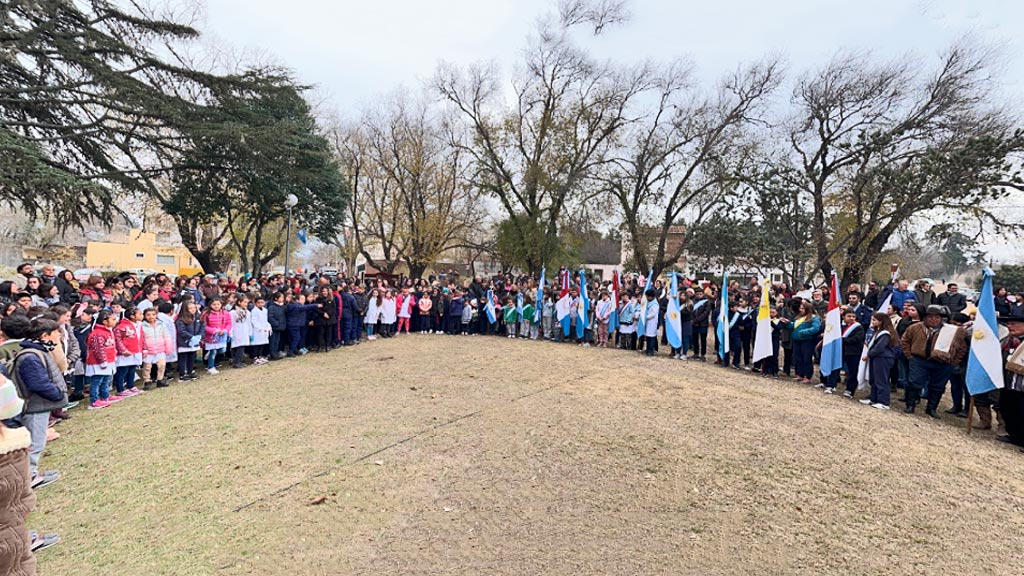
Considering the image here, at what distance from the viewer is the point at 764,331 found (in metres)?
10.5

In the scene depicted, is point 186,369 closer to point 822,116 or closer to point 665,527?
point 665,527

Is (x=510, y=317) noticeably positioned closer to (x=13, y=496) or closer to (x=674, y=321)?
(x=674, y=321)

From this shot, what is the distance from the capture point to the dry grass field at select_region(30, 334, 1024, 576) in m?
3.67

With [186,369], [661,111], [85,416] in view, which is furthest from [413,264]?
[85,416]

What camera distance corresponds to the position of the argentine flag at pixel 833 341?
919cm

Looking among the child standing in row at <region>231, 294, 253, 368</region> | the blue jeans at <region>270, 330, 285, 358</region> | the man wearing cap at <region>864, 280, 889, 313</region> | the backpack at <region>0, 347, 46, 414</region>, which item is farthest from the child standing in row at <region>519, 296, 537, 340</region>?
the backpack at <region>0, 347, 46, 414</region>

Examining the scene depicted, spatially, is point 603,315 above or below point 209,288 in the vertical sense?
below

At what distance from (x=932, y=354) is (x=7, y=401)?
1067 centimetres

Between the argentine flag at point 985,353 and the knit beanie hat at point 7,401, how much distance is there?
10.3 metres

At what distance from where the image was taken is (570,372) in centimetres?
960

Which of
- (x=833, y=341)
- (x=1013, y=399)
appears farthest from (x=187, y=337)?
(x=1013, y=399)

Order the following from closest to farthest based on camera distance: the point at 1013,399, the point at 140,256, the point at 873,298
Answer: the point at 1013,399
the point at 873,298
the point at 140,256

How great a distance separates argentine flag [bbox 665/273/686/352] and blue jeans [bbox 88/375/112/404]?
1083 centimetres

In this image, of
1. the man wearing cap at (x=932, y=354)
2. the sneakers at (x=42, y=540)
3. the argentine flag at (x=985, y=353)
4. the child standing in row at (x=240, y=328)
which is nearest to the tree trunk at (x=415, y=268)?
Answer: the child standing in row at (x=240, y=328)
